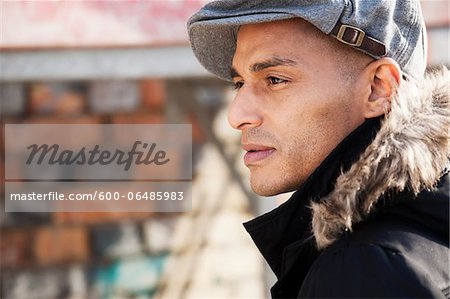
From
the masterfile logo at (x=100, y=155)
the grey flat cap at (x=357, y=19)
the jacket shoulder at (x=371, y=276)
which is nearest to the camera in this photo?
the jacket shoulder at (x=371, y=276)

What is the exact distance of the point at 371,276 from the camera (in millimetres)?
1264

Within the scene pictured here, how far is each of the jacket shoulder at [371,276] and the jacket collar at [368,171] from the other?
0.07 m

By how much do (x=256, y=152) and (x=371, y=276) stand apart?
0.54 m

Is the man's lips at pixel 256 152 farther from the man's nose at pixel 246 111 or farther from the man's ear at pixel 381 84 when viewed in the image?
the man's ear at pixel 381 84

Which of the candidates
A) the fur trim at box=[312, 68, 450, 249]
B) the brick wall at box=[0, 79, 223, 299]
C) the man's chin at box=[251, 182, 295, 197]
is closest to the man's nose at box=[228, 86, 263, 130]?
the man's chin at box=[251, 182, 295, 197]

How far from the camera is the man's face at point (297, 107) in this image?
5.56ft

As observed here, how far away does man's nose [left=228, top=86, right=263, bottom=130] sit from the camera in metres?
1.73

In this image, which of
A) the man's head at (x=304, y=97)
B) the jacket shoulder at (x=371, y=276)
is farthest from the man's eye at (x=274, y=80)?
the jacket shoulder at (x=371, y=276)

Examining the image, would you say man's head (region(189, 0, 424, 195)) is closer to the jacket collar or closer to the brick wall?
the jacket collar

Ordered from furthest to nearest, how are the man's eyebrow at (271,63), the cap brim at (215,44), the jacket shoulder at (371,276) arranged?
the cap brim at (215,44) → the man's eyebrow at (271,63) → the jacket shoulder at (371,276)

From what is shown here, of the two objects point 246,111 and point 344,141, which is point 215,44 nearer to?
point 246,111

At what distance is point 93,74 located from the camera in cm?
286

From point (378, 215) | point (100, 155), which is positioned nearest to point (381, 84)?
point (378, 215)

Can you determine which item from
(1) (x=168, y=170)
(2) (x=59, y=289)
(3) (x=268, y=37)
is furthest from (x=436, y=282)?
(2) (x=59, y=289)
